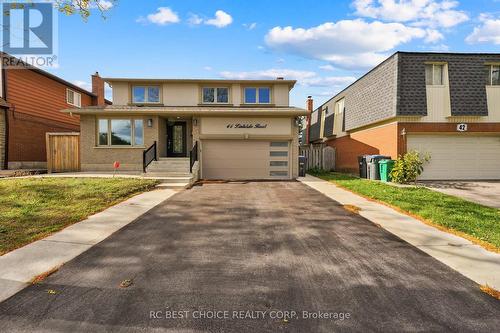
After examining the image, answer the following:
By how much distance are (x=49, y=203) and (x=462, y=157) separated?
18.8 metres

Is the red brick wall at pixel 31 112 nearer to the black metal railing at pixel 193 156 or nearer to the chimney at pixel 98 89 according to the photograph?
the chimney at pixel 98 89

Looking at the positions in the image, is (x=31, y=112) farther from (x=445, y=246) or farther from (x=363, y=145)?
(x=445, y=246)

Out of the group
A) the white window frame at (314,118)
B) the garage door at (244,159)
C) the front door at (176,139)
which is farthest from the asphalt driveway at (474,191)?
the white window frame at (314,118)

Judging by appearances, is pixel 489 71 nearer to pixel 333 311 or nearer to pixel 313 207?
pixel 313 207

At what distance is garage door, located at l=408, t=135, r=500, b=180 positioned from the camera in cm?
1509

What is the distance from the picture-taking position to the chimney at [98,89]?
25.5m

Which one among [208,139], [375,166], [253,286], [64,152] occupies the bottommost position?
[253,286]

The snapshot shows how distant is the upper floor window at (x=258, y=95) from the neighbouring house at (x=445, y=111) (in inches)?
279

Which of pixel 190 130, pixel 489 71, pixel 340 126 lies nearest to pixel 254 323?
pixel 190 130

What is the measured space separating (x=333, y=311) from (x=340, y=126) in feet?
70.6

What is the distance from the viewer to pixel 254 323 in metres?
2.82

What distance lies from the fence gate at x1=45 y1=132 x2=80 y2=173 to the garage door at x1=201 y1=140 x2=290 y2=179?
25.5 ft

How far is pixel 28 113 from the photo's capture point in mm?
18578

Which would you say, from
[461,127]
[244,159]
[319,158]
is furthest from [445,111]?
[244,159]
